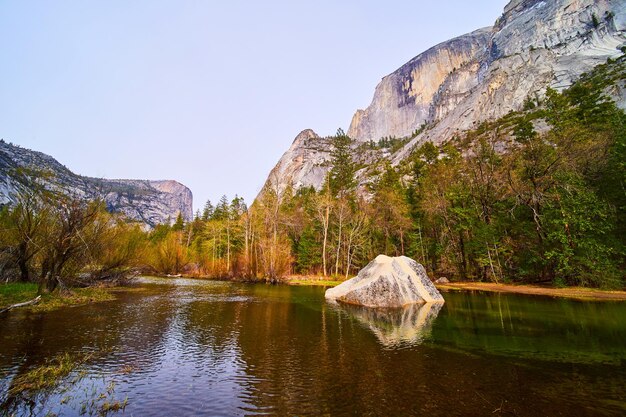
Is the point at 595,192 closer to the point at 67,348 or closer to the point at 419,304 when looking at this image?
the point at 419,304

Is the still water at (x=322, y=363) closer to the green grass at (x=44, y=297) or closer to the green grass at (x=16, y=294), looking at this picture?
the green grass at (x=16, y=294)

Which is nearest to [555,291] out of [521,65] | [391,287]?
[391,287]

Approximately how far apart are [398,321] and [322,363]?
289 inches

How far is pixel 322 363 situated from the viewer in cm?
820

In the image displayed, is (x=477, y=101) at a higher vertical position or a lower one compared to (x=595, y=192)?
higher

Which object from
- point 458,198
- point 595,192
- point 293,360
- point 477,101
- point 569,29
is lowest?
point 293,360

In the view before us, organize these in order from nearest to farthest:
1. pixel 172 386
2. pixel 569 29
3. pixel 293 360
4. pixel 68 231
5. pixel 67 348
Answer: pixel 172 386 < pixel 293 360 < pixel 67 348 < pixel 68 231 < pixel 569 29

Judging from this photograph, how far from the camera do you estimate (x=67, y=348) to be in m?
9.05

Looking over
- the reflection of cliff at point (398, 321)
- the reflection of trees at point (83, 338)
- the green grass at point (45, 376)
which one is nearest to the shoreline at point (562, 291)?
the reflection of cliff at point (398, 321)

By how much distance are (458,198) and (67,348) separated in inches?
1444

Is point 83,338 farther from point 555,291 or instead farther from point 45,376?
point 555,291

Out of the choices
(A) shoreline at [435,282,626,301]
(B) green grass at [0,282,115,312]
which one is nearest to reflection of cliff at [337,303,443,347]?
(A) shoreline at [435,282,626,301]

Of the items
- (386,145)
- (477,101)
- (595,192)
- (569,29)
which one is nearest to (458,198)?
(595,192)

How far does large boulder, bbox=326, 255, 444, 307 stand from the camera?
19453 mm
